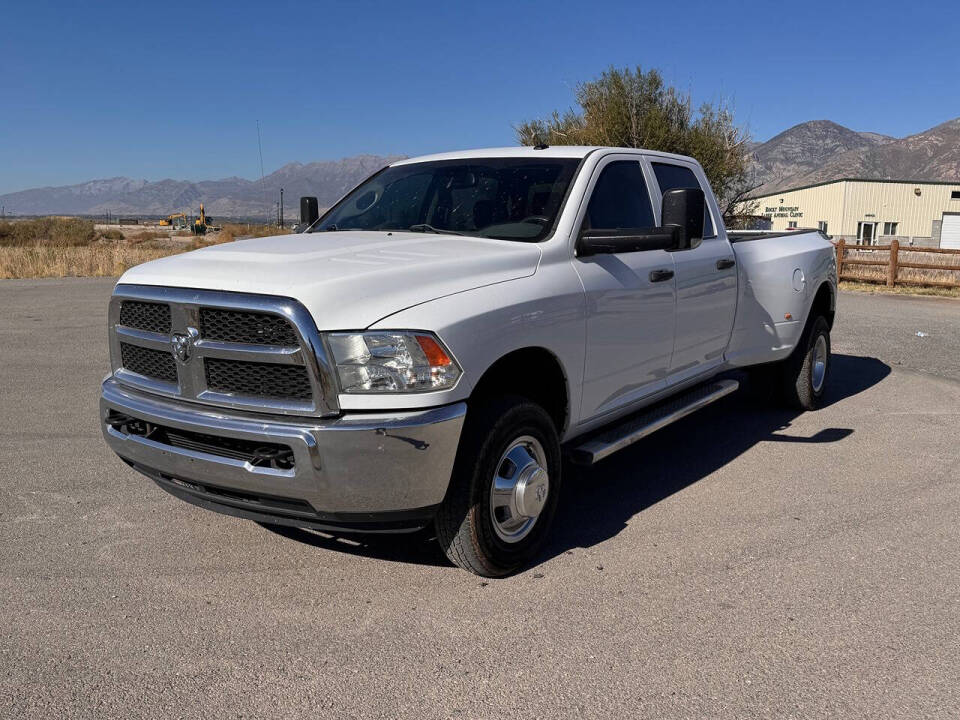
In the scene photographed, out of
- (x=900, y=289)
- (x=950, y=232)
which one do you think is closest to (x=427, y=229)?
(x=900, y=289)

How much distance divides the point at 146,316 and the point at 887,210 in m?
66.7

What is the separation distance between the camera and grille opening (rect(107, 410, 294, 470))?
323cm

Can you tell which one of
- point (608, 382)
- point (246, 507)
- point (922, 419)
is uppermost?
point (608, 382)

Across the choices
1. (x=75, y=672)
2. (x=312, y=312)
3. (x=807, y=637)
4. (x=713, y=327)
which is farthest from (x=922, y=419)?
(x=75, y=672)

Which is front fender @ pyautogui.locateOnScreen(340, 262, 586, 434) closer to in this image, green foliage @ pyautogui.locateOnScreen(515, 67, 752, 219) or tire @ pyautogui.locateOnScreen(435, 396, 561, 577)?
tire @ pyautogui.locateOnScreen(435, 396, 561, 577)

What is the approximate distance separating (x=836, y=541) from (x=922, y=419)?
3284 mm

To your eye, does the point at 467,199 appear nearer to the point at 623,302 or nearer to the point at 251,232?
the point at 623,302

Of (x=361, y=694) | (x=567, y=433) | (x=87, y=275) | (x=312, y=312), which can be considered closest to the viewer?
(x=361, y=694)

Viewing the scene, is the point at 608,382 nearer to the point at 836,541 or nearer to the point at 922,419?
the point at 836,541

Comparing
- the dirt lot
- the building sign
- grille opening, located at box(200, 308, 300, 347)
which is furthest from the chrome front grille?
the building sign

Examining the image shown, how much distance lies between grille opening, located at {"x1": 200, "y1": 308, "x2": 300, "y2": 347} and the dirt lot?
44.5 inches

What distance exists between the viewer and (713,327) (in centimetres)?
556

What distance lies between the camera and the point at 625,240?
4.14 m

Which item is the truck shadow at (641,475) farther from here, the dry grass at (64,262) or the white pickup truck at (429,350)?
the dry grass at (64,262)
